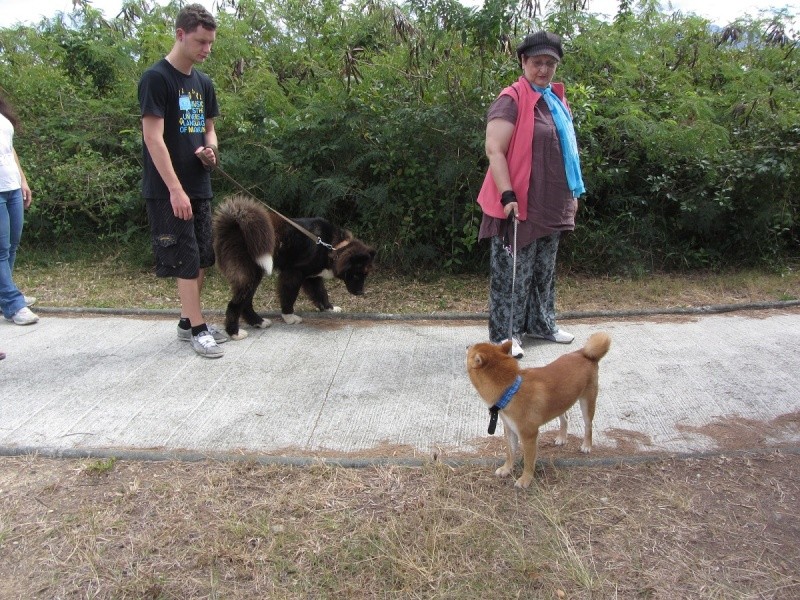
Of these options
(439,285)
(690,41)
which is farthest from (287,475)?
(690,41)

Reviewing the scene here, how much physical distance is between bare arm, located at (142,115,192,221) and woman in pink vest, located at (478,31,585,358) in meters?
1.95

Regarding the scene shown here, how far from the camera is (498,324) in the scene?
172 inches

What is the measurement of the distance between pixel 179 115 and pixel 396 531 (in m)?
3.04

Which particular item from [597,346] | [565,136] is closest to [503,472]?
[597,346]

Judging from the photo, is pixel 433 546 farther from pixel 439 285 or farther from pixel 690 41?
pixel 690 41

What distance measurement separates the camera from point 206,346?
451cm

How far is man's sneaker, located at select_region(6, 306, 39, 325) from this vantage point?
527 centimetres

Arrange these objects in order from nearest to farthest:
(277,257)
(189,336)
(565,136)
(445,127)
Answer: (565,136)
(189,336)
(277,257)
(445,127)

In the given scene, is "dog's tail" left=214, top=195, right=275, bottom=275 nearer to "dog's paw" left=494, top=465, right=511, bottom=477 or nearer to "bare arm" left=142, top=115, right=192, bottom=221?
"bare arm" left=142, top=115, right=192, bottom=221

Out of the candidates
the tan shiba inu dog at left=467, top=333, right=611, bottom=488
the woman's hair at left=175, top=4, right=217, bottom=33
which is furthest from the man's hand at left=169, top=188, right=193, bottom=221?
the tan shiba inu dog at left=467, top=333, right=611, bottom=488

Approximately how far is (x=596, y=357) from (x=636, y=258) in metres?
4.09

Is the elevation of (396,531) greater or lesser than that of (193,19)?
lesser

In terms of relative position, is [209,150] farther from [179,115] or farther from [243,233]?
[243,233]

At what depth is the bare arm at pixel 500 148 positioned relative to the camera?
3.87 m
